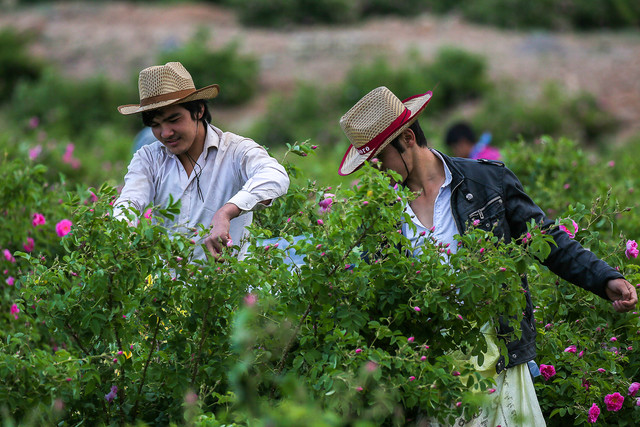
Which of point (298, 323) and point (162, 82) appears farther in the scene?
point (162, 82)

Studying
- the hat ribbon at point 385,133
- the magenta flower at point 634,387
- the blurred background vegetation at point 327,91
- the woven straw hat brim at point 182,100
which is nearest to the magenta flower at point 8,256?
the woven straw hat brim at point 182,100

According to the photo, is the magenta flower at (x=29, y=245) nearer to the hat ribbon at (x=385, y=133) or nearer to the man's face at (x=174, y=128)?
the man's face at (x=174, y=128)

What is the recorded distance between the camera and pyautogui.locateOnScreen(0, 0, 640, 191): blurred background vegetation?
14.4 metres

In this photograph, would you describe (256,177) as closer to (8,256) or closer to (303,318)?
(303,318)

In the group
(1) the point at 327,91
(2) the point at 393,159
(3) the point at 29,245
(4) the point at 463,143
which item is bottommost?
(1) the point at 327,91

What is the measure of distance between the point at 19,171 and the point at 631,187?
3587mm

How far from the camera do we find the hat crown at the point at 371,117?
3.11 m

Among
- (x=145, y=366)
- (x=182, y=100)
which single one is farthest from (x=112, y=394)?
(x=182, y=100)

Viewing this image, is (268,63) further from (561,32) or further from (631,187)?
(631,187)

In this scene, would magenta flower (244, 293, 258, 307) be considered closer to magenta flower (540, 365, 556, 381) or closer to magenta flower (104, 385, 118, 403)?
magenta flower (104, 385, 118, 403)

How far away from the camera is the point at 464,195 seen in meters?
3.08

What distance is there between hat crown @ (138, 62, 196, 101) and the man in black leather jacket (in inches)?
29.7

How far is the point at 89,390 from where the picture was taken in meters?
2.86

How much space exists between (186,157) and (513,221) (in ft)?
4.26
